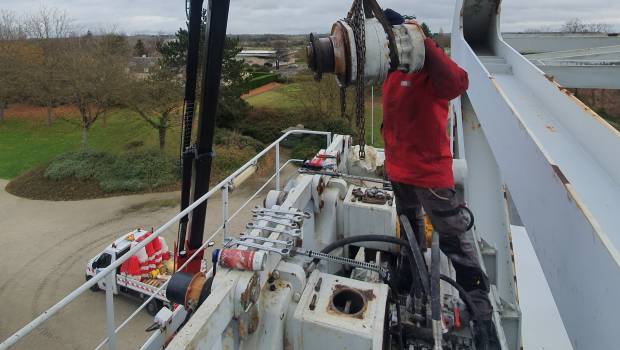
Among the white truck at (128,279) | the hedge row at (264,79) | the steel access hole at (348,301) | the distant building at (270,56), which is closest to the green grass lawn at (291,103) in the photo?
the hedge row at (264,79)

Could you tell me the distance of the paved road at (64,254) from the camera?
329 inches

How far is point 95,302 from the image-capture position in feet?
30.3

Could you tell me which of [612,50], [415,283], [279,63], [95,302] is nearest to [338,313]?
[415,283]

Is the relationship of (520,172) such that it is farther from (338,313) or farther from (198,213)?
(198,213)

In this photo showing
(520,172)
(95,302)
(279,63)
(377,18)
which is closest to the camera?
(377,18)

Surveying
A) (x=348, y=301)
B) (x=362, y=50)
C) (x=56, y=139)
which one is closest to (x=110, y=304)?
(x=348, y=301)

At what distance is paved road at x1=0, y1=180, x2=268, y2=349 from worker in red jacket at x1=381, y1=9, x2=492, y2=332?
715 cm

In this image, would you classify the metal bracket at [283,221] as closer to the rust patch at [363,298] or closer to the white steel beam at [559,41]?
the rust patch at [363,298]

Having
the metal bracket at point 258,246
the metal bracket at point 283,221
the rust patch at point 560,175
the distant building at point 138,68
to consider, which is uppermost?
the distant building at point 138,68

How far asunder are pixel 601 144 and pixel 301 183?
6.23 ft

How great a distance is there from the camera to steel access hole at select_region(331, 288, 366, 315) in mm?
2174

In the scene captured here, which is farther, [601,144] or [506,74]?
[506,74]

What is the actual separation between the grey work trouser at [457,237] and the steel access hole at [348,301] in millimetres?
733

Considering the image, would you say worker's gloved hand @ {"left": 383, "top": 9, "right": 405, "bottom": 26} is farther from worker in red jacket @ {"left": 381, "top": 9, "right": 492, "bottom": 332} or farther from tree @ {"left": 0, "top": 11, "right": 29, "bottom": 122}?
tree @ {"left": 0, "top": 11, "right": 29, "bottom": 122}
